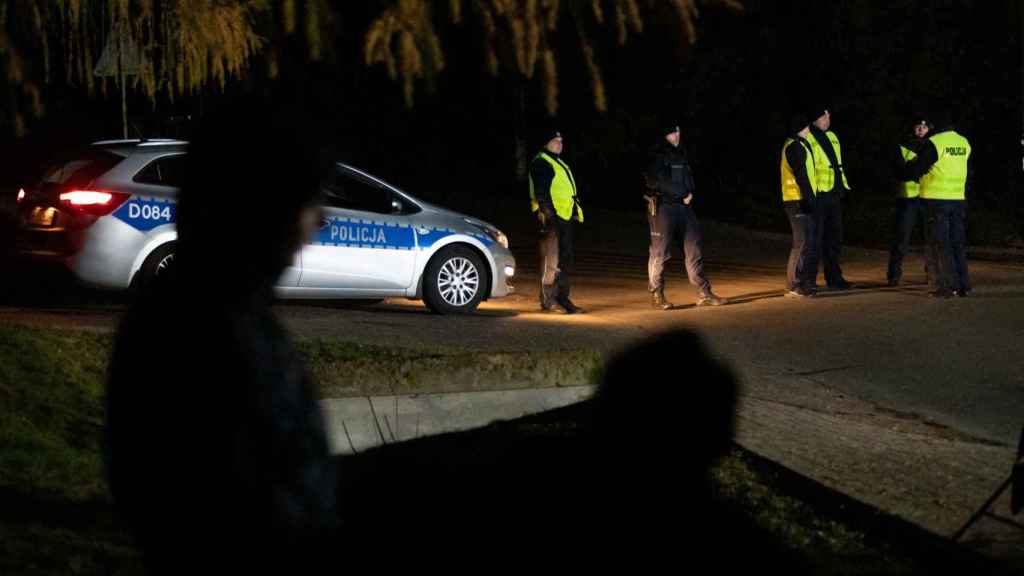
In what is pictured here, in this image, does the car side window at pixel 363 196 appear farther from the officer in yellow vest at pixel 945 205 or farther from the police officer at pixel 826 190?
the officer in yellow vest at pixel 945 205

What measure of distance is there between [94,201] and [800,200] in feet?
23.0

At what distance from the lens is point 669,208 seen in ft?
51.3

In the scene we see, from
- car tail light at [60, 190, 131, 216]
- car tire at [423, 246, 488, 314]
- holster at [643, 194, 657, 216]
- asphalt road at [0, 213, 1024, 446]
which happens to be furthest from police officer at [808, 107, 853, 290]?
car tail light at [60, 190, 131, 216]

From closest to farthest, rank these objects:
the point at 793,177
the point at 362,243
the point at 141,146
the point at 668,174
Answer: the point at 141,146 < the point at 362,243 < the point at 668,174 < the point at 793,177

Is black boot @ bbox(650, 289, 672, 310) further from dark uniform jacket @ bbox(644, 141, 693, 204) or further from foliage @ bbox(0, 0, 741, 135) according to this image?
foliage @ bbox(0, 0, 741, 135)

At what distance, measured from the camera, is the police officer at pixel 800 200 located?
634 inches

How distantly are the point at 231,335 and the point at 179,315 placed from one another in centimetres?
10

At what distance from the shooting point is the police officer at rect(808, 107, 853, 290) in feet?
53.9

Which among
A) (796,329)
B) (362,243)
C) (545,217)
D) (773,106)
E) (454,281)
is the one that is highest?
(773,106)

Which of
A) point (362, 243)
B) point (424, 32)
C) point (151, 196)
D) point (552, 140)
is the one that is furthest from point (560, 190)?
point (424, 32)

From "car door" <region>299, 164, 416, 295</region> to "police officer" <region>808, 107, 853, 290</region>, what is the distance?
4404mm

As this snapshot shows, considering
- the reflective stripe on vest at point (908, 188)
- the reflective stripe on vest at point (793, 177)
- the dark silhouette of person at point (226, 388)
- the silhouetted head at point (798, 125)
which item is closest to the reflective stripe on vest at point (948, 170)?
the reflective stripe on vest at point (908, 188)

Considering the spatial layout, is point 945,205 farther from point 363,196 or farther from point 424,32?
point 424,32

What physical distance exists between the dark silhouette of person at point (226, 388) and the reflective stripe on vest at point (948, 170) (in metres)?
13.9
